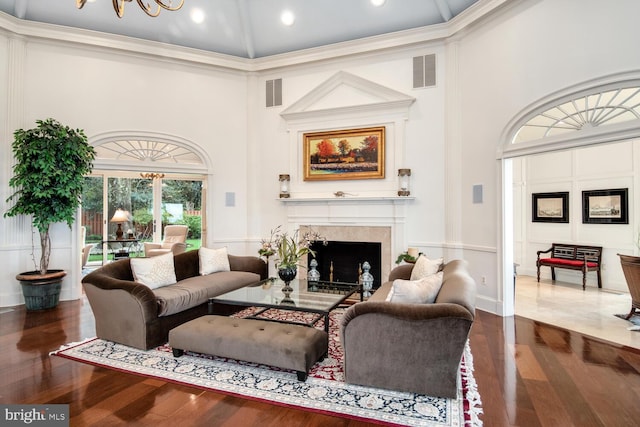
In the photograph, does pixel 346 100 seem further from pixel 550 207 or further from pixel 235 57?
pixel 550 207

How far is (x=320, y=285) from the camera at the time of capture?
4.65 m

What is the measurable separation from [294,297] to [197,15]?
5119 mm

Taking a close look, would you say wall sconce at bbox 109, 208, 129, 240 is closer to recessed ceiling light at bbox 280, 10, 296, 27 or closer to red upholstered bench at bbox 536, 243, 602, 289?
recessed ceiling light at bbox 280, 10, 296, 27

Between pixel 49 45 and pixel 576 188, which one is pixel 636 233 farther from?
pixel 49 45

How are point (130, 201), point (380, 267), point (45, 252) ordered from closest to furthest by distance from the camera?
point (45, 252)
point (380, 267)
point (130, 201)

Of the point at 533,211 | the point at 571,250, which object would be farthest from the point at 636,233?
the point at 533,211

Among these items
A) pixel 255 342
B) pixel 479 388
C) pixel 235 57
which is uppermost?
pixel 235 57

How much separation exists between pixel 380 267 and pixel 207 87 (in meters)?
4.56

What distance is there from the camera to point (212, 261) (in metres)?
5.23

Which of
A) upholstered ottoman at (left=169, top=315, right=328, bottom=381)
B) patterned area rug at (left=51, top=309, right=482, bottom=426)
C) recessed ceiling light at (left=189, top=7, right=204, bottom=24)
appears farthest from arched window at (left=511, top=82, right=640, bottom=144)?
recessed ceiling light at (left=189, top=7, right=204, bottom=24)

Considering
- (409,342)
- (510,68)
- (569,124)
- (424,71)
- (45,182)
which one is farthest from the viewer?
(424,71)

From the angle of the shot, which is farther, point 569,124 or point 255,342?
point 569,124

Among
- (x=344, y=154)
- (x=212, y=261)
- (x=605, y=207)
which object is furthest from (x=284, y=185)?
(x=605, y=207)

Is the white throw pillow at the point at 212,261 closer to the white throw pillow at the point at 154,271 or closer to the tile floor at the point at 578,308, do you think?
the white throw pillow at the point at 154,271
